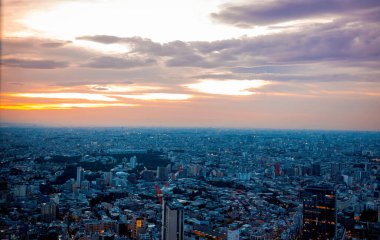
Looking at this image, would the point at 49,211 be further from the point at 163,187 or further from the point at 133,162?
the point at 133,162

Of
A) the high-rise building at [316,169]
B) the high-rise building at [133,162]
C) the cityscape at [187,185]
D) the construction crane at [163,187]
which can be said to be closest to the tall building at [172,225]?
the cityscape at [187,185]

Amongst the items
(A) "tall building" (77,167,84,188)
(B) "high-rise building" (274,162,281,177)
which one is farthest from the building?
(B) "high-rise building" (274,162,281,177)

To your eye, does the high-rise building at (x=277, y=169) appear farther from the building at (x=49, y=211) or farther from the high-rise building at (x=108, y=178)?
the building at (x=49, y=211)

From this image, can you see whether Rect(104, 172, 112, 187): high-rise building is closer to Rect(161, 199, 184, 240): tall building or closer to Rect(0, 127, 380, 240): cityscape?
Rect(0, 127, 380, 240): cityscape

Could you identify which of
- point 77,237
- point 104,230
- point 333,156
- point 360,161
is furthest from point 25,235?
point 333,156

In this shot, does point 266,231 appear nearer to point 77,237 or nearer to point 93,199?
point 77,237

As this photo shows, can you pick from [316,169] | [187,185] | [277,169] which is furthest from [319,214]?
[277,169]
